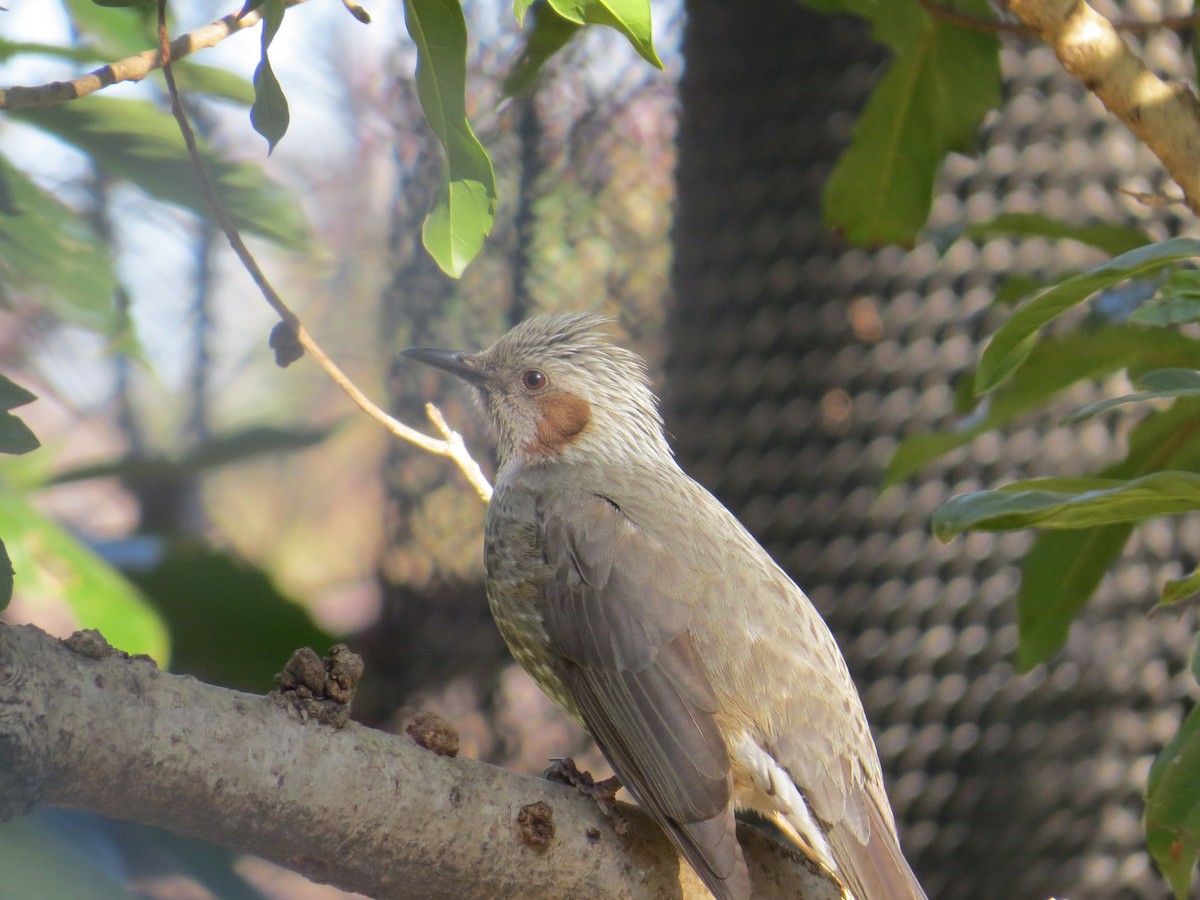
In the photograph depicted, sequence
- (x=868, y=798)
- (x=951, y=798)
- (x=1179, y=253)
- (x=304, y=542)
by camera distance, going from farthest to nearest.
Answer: (x=304, y=542), (x=951, y=798), (x=868, y=798), (x=1179, y=253)

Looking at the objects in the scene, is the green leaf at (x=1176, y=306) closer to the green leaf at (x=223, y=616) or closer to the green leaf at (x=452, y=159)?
the green leaf at (x=452, y=159)

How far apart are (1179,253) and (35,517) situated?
→ 1330mm

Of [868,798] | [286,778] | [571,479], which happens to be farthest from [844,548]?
[286,778]

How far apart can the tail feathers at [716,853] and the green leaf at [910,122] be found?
1.15 meters

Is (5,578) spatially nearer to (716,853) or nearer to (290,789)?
(290,789)

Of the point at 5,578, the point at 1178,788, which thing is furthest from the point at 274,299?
the point at 1178,788

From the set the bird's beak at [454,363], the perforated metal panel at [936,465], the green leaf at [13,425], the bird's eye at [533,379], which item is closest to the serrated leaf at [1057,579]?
the perforated metal panel at [936,465]

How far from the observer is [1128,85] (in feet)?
5.09

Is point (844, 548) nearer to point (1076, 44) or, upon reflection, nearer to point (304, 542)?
point (1076, 44)

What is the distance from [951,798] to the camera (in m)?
2.50

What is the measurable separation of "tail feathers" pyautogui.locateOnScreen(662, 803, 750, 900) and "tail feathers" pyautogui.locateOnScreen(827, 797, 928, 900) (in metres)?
0.19

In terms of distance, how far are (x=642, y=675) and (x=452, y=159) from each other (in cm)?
77

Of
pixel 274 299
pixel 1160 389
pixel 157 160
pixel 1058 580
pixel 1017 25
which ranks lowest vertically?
pixel 1058 580

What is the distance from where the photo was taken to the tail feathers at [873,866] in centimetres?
154
